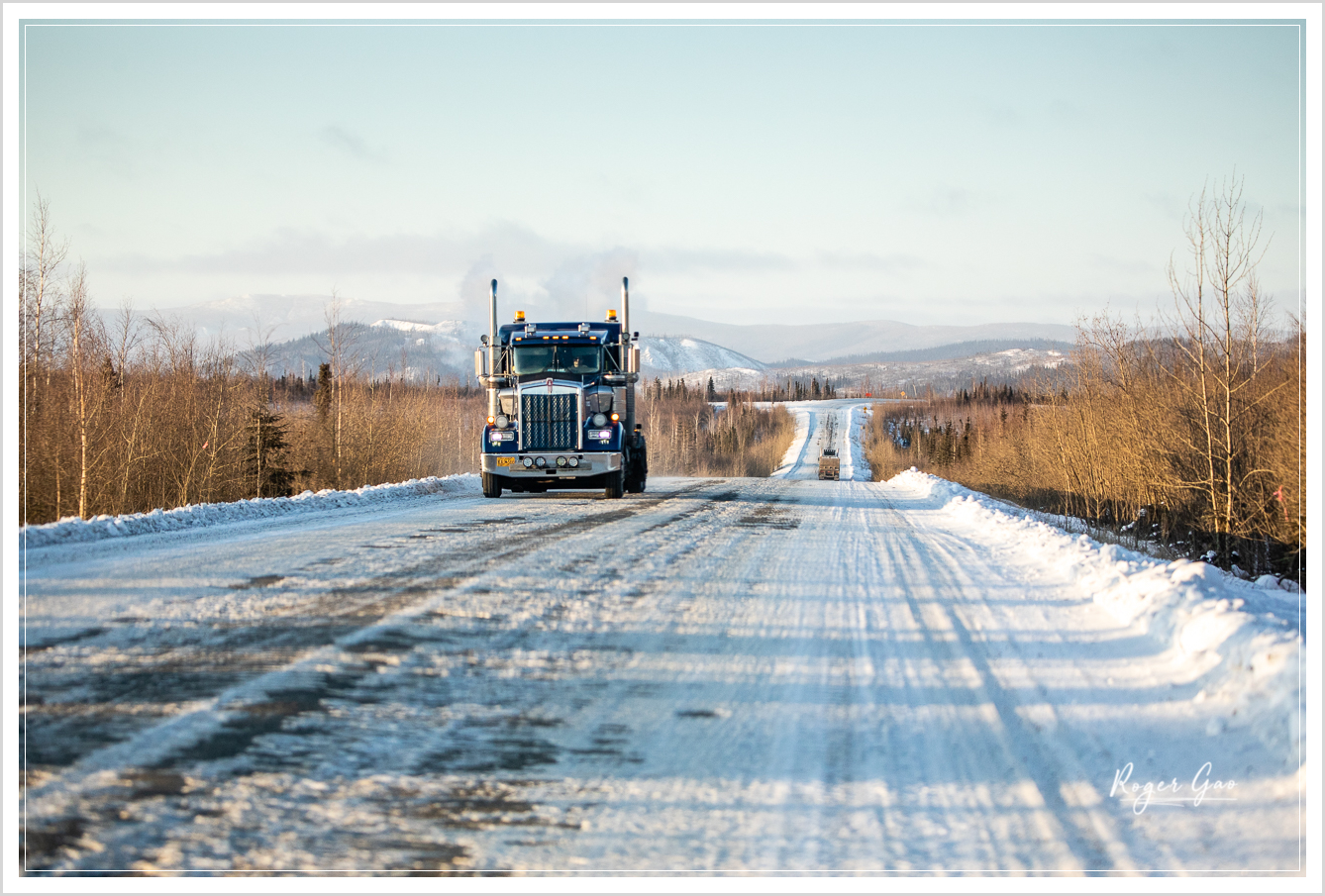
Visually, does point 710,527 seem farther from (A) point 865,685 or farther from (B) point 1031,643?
(A) point 865,685

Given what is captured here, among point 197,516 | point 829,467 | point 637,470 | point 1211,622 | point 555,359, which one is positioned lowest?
point 829,467

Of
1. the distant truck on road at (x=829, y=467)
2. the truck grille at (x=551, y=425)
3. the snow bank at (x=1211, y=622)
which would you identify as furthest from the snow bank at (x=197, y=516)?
the distant truck on road at (x=829, y=467)

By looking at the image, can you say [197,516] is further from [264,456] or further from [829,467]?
[829,467]

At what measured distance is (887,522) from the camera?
1678 cm

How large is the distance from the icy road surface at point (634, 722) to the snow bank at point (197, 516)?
82cm

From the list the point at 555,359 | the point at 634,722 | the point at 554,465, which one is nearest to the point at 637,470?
the point at 554,465

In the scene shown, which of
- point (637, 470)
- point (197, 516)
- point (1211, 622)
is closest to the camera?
point (1211, 622)

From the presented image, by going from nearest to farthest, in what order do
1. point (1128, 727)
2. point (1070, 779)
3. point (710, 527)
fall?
point (1070, 779) → point (1128, 727) → point (710, 527)

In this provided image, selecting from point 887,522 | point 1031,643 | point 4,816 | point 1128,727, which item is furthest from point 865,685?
point 887,522

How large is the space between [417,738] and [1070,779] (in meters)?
3.05

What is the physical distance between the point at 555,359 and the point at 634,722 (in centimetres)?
1612

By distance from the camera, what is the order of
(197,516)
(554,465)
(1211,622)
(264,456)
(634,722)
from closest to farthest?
(634,722), (1211,622), (197,516), (554,465), (264,456)

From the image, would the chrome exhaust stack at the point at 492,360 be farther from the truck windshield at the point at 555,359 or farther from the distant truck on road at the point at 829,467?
the distant truck on road at the point at 829,467

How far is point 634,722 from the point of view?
463 centimetres
